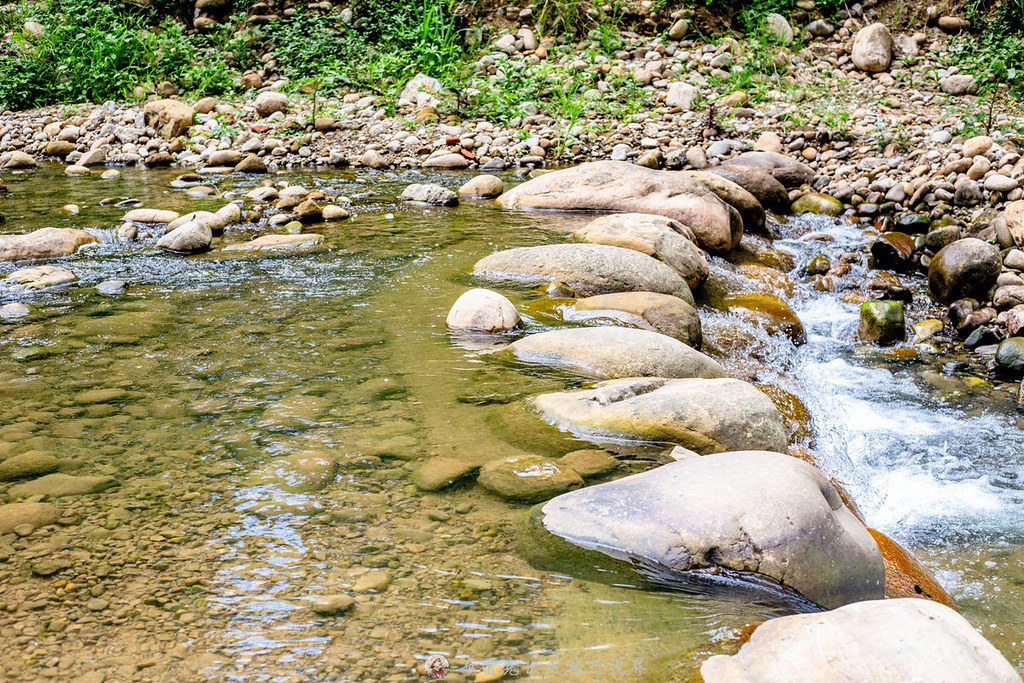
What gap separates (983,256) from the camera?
17.7 ft

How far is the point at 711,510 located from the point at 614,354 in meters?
1.43

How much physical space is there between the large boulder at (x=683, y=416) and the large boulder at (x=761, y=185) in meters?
4.91

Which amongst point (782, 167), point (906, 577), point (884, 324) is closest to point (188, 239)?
point (884, 324)

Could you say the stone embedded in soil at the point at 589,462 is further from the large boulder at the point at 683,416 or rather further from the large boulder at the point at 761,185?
the large boulder at the point at 761,185

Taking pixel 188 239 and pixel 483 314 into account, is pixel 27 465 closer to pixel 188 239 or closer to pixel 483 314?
pixel 483 314

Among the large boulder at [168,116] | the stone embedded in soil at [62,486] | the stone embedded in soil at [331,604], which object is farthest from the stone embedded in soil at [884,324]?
the large boulder at [168,116]

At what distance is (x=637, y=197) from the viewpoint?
6.62 metres

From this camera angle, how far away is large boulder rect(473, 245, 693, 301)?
479 centimetres

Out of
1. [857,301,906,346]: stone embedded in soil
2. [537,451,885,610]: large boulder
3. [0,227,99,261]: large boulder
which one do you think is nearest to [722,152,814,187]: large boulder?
[857,301,906,346]: stone embedded in soil

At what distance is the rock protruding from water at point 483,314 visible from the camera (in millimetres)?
4125

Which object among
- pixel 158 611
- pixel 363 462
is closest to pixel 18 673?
pixel 158 611

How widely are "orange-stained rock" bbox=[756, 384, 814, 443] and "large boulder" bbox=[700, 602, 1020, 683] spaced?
1.83 m

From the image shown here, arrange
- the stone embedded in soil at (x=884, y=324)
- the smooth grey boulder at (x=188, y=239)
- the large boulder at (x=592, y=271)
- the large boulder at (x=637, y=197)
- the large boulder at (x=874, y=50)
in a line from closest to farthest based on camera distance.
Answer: the large boulder at (x=592, y=271) < the stone embedded in soil at (x=884, y=324) < the smooth grey boulder at (x=188, y=239) < the large boulder at (x=637, y=197) < the large boulder at (x=874, y=50)

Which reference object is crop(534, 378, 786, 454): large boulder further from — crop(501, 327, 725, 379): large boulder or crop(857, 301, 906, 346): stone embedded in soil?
crop(857, 301, 906, 346): stone embedded in soil
